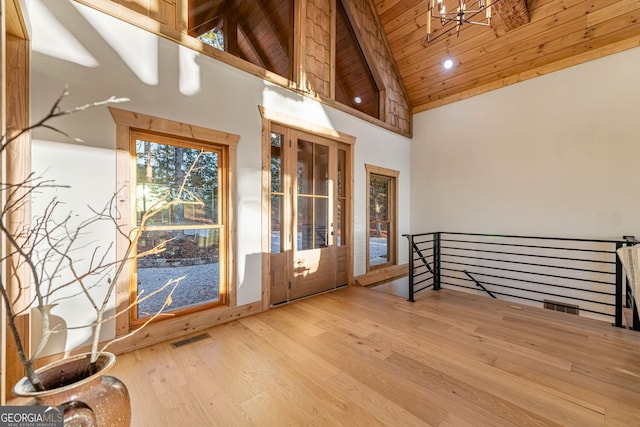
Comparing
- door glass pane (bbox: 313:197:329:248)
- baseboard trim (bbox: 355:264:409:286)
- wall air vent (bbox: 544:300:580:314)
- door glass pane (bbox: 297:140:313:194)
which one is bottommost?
wall air vent (bbox: 544:300:580:314)

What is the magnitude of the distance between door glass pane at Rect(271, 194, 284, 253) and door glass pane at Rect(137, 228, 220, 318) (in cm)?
70

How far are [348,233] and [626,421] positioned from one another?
3.18m

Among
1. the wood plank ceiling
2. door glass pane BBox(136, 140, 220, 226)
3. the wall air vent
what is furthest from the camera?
the wall air vent

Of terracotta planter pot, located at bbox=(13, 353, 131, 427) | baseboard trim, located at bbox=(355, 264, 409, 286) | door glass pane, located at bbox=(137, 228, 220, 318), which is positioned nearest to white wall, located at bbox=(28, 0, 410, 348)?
door glass pane, located at bbox=(137, 228, 220, 318)

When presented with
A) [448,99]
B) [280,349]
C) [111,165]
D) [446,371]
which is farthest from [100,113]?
[448,99]

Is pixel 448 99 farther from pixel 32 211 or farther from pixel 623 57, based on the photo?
pixel 32 211

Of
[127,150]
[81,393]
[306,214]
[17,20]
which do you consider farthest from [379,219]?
[17,20]

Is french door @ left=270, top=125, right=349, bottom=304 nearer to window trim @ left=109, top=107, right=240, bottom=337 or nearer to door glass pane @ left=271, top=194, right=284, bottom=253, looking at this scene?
door glass pane @ left=271, top=194, right=284, bottom=253

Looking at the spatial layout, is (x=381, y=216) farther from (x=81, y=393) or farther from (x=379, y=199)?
(x=81, y=393)

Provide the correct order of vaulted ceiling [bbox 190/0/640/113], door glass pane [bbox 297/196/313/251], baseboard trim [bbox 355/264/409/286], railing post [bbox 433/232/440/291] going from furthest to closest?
baseboard trim [bbox 355/264/409/286], railing post [bbox 433/232/440/291], door glass pane [bbox 297/196/313/251], vaulted ceiling [bbox 190/0/640/113]

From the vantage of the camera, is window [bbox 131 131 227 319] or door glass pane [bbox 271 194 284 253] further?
door glass pane [bbox 271 194 284 253]

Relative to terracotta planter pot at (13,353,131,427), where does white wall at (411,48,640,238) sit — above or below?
above

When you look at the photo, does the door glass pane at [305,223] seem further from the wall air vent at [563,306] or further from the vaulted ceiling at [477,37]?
the wall air vent at [563,306]

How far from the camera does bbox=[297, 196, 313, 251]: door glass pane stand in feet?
12.2
